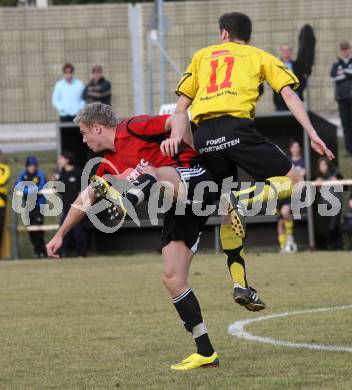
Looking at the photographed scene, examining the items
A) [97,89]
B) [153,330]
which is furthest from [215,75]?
[97,89]

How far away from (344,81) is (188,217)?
46.8 ft

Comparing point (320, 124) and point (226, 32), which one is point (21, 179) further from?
point (226, 32)

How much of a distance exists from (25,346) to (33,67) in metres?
17.8

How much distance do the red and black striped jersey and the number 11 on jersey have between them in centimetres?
44

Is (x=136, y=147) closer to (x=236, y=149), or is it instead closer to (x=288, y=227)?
(x=236, y=149)

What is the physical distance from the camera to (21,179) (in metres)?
19.6

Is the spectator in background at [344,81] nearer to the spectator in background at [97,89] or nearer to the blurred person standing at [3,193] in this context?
the spectator in background at [97,89]

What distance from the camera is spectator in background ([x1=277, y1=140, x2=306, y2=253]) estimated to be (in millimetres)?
18475

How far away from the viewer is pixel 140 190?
7176 mm

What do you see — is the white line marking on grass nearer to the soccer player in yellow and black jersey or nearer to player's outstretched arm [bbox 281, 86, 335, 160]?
the soccer player in yellow and black jersey

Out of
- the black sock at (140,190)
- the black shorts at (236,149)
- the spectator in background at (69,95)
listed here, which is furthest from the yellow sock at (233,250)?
the spectator in background at (69,95)

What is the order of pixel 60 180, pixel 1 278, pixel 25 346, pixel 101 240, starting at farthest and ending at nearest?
pixel 101 240, pixel 60 180, pixel 1 278, pixel 25 346

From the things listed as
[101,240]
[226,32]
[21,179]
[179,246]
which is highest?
[226,32]

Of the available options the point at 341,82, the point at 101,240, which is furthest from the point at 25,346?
the point at 341,82
